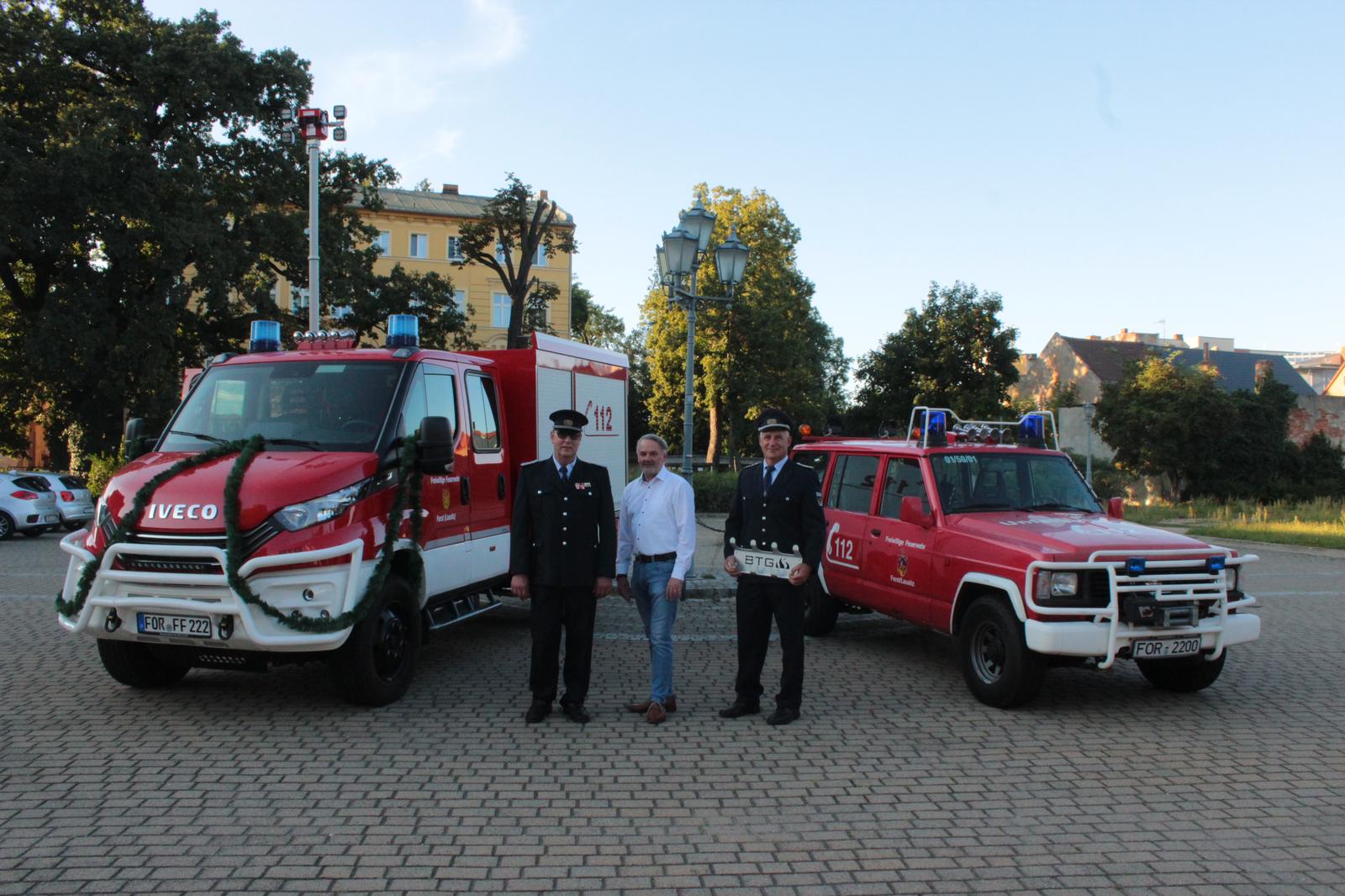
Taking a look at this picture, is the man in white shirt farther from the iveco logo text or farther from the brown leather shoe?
the iveco logo text

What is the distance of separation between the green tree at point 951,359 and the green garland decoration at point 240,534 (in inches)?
1513

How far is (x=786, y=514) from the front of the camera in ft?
21.1

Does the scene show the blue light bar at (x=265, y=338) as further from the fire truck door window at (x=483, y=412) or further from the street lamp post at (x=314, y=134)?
the street lamp post at (x=314, y=134)

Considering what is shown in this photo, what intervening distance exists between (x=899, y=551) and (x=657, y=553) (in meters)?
2.45

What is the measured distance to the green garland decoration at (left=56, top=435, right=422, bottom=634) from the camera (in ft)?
19.1

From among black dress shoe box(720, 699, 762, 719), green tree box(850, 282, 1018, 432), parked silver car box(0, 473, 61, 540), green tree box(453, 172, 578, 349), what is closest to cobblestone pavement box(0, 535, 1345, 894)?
black dress shoe box(720, 699, 762, 719)

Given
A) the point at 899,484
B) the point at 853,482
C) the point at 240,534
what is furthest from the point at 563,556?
the point at 853,482

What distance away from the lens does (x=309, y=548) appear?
594 cm

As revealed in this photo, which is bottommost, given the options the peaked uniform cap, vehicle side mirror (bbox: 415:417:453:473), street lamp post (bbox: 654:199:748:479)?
vehicle side mirror (bbox: 415:417:453:473)

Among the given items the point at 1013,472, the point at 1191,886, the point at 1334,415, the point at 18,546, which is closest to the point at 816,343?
the point at 1334,415

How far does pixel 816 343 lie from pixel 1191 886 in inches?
2550

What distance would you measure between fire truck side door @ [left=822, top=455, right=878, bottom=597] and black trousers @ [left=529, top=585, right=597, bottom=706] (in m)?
3.02

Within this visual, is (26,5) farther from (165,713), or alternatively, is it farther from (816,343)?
(816,343)

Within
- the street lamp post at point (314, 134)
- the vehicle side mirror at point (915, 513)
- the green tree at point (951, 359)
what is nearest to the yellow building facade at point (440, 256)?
the green tree at point (951, 359)
